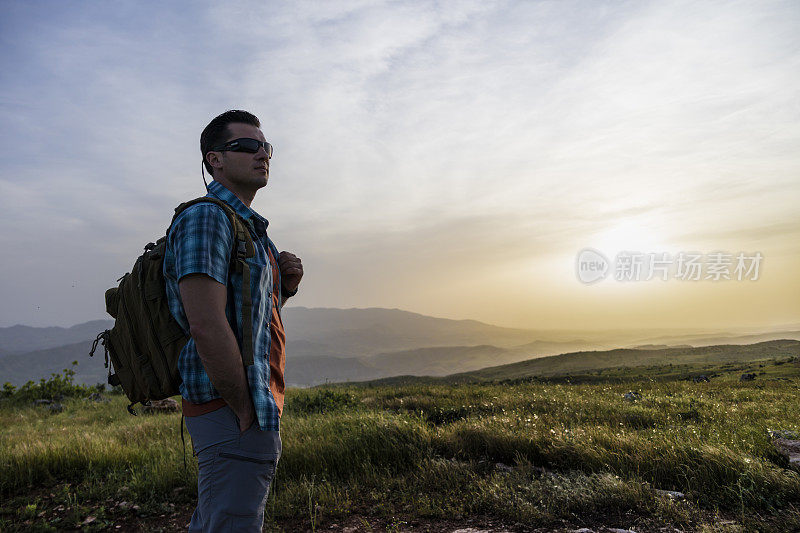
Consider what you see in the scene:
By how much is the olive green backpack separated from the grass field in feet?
9.97

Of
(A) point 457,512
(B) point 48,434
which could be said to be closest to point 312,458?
(A) point 457,512

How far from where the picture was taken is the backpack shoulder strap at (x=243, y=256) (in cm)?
236

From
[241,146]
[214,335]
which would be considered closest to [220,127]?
[241,146]

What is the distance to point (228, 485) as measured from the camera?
2281 millimetres

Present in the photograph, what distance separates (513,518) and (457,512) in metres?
0.60

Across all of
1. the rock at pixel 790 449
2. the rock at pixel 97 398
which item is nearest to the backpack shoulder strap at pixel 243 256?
the rock at pixel 790 449

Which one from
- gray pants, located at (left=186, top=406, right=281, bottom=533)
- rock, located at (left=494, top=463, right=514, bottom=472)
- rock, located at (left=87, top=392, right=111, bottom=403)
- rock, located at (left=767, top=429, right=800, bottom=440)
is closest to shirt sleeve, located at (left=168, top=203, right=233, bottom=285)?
gray pants, located at (left=186, top=406, right=281, bottom=533)

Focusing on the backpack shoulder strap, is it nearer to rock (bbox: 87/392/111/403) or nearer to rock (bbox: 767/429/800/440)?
rock (bbox: 767/429/800/440)

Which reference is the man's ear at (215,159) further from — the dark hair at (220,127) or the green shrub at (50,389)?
the green shrub at (50,389)

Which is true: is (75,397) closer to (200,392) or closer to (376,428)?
(376,428)

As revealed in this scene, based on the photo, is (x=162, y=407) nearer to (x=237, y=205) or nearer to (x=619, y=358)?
(x=237, y=205)

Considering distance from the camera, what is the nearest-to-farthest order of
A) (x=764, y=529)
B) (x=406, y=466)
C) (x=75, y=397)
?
(x=764, y=529)
(x=406, y=466)
(x=75, y=397)

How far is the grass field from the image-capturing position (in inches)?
168

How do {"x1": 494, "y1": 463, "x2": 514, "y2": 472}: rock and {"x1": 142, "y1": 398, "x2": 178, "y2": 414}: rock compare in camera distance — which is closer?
{"x1": 494, "y1": 463, "x2": 514, "y2": 472}: rock
